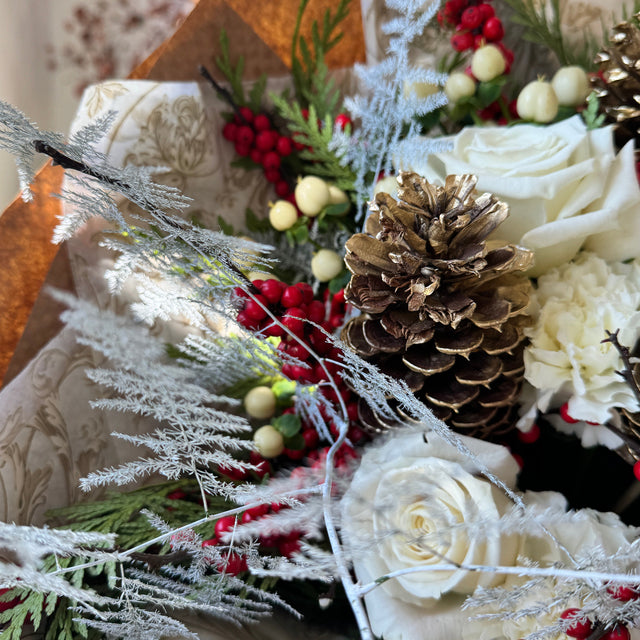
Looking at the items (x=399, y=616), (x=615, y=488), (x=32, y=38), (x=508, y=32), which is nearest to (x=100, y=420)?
(x=399, y=616)

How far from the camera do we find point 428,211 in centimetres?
33

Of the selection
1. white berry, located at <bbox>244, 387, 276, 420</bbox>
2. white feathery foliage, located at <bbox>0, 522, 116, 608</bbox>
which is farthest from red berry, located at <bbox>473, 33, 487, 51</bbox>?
white feathery foliage, located at <bbox>0, 522, 116, 608</bbox>

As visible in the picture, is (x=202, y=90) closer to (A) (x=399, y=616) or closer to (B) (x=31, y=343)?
(B) (x=31, y=343)

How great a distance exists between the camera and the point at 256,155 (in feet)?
1.61

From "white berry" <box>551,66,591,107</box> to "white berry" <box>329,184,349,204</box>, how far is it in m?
0.17

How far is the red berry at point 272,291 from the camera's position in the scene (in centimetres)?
35

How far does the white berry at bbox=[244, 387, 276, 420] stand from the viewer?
408 mm

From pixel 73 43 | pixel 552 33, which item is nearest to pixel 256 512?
pixel 552 33

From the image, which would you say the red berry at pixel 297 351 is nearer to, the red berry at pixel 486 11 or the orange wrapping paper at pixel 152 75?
the orange wrapping paper at pixel 152 75

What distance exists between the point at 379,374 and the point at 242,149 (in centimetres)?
29

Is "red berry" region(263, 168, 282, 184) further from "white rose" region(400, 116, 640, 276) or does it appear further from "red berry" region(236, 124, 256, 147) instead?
"white rose" region(400, 116, 640, 276)

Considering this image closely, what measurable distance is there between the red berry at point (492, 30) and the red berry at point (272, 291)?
291 millimetres

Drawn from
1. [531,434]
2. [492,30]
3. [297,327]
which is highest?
[492,30]

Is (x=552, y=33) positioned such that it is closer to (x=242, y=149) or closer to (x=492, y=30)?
(x=492, y=30)
